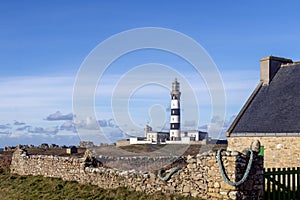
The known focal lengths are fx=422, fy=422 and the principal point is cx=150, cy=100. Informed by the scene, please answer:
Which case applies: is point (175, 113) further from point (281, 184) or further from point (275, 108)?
point (281, 184)

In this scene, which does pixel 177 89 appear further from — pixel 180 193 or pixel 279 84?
pixel 180 193

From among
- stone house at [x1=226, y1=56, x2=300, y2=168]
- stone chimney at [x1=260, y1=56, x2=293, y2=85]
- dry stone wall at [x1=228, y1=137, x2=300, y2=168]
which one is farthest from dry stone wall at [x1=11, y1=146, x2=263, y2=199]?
stone chimney at [x1=260, y1=56, x2=293, y2=85]

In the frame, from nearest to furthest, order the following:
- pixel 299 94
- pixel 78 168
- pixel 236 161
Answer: pixel 236 161, pixel 78 168, pixel 299 94

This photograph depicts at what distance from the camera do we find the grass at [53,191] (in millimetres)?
15087

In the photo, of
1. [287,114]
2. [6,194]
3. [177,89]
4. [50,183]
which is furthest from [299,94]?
[177,89]

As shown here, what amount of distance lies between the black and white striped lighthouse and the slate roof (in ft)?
150

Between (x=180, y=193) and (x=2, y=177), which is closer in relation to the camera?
(x=180, y=193)

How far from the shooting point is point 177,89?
75.4m

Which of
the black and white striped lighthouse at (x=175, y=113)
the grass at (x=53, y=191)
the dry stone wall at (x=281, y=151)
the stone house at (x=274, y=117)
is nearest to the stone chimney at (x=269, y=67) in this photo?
the stone house at (x=274, y=117)

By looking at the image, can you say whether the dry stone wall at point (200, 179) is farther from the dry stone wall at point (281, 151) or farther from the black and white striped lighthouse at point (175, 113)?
the black and white striped lighthouse at point (175, 113)

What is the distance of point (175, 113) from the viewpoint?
7288 centimetres

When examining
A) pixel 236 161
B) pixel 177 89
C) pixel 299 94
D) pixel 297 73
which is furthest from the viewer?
pixel 177 89

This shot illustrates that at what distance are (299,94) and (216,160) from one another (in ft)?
35.6

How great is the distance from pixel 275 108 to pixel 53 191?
39.3ft
